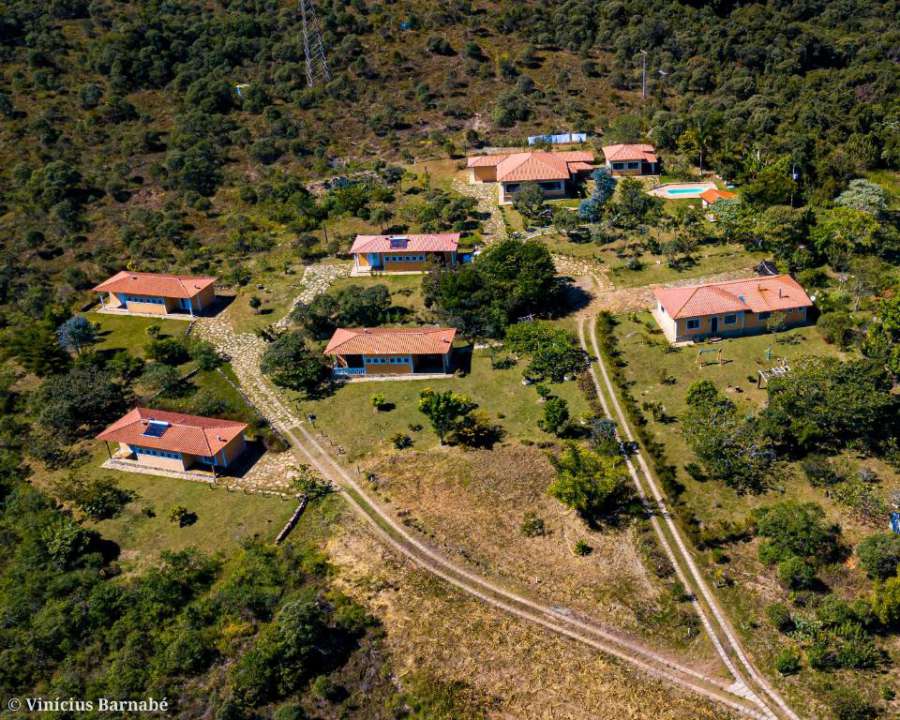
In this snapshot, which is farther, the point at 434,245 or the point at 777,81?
the point at 777,81

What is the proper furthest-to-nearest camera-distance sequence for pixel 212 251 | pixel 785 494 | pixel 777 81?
pixel 777 81 < pixel 212 251 < pixel 785 494

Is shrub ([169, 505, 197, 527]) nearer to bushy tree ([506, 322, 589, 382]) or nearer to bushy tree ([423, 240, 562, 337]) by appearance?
bushy tree ([506, 322, 589, 382])

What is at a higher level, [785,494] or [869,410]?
[869,410]

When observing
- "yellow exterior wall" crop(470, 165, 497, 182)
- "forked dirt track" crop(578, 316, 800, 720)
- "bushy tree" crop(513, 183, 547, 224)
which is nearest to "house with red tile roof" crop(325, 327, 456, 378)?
"forked dirt track" crop(578, 316, 800, 720)

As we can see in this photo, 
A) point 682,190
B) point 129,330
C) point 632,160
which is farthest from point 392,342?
point 632,160

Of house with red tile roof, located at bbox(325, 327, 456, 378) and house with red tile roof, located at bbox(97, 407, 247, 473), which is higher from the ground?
house with red tile roof, located at bbox(325, 327, 456, 378)

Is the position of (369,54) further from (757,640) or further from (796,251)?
(757,640)

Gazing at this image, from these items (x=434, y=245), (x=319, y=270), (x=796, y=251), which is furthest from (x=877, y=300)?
(x=319, y=270)

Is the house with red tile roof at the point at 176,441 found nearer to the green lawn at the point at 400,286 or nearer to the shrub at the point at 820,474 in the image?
the green lawn at the point at 400,286
